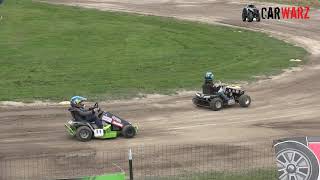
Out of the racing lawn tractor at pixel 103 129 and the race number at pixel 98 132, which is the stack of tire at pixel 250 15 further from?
the race number at pixel 98 132

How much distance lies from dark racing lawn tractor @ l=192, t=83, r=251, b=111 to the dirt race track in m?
0.26

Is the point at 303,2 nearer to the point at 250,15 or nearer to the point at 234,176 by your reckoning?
the point at 250,15

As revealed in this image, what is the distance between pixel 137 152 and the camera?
55.8ft

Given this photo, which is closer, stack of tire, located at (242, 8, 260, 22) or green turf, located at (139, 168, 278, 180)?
green turf, located at (139, 168, 278, 180)

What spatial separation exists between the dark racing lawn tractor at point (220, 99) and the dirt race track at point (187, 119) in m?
0.26

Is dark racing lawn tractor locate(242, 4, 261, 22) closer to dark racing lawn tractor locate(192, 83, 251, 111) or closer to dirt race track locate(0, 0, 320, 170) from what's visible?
dirt race track locate(0, 0, 320, 170)

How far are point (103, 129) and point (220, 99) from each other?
580 cm

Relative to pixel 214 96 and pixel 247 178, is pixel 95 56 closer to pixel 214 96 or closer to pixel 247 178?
pixel 214 96

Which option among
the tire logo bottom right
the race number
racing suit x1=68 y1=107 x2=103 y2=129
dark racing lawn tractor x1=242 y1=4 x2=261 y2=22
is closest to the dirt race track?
the race number

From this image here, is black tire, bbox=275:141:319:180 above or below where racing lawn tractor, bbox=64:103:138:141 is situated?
above

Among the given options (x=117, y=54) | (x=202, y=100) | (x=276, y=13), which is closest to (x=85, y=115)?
(x=202, y=100)

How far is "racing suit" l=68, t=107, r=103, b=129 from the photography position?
60.7ft

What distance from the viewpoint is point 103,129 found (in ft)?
60.6

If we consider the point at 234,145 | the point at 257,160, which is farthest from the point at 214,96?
the point at 257,160
